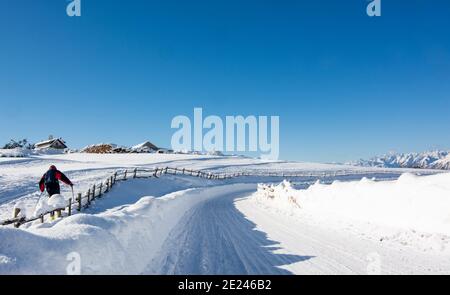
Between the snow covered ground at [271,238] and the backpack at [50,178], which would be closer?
the snow covered ground at [271,238]

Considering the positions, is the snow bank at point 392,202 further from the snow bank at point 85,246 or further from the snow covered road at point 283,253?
the snow bank at point 85,246

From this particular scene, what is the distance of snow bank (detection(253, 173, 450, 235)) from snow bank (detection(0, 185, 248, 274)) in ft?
22.6

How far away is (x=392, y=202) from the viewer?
10336 mm

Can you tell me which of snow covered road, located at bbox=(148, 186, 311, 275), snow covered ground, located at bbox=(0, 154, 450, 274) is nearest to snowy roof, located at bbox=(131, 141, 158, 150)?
snow covered ground, located at bbox=(0, 154, 450, 274)

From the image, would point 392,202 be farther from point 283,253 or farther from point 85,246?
point 85,246

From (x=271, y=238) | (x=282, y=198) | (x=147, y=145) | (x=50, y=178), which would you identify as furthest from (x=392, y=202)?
(x=147, y=145)

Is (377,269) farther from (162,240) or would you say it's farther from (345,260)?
(162,240)

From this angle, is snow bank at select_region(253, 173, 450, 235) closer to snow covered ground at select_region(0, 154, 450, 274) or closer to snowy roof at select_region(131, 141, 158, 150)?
snow covered ground at select_region(0, 154, 450, 274)

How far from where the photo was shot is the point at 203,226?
12.2 metres

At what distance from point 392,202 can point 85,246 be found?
898 cm

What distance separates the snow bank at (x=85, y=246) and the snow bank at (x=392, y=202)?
6.89m

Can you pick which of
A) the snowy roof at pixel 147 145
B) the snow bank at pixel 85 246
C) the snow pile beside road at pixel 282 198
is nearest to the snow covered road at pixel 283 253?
the snow bank at pixel 85 246

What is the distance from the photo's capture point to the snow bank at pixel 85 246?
4484mm
